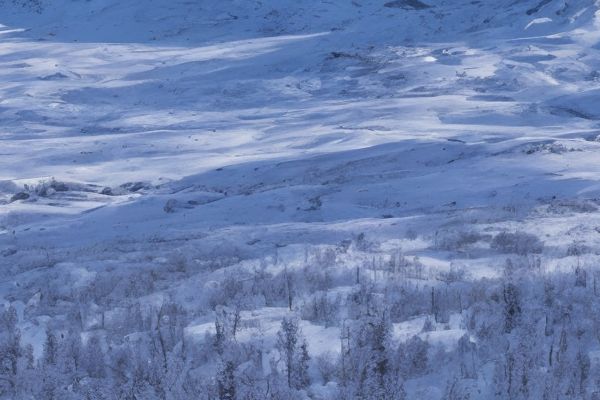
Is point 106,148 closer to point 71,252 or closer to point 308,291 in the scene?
point 71,252

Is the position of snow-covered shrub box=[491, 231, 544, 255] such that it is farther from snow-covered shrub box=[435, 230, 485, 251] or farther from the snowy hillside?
snow-covered shrub box=[435, 230, 485, 251]

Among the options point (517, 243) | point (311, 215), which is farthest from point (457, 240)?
point (311, 215)

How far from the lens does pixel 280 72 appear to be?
2922 cm

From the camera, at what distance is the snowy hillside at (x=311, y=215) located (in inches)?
167

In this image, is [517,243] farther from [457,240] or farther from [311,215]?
[311,215]

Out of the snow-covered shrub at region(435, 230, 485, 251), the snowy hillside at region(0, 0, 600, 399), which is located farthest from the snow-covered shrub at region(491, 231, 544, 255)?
the snow-covered shrub at region(435, 230, 485, 251)

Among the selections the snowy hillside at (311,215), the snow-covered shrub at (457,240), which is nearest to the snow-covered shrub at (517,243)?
the snowy hillside at (311,215)

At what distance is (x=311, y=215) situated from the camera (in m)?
11.1

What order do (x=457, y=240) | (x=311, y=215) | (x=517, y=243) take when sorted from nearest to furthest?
(x=517, y=243) → (x=457, y=240) → (x=311, y=215)

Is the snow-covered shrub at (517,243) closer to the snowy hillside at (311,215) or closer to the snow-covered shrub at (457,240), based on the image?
the snowy hillside at (311,215)

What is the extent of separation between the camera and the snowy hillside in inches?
167

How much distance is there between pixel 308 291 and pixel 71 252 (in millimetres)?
4357

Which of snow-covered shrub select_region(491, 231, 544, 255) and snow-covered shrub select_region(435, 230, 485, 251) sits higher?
snow-covered shrub select_region(491, 231, 544, 255)

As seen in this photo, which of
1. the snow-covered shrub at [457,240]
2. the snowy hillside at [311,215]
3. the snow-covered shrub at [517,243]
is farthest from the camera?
the snow-covered shrub at [457,240]
